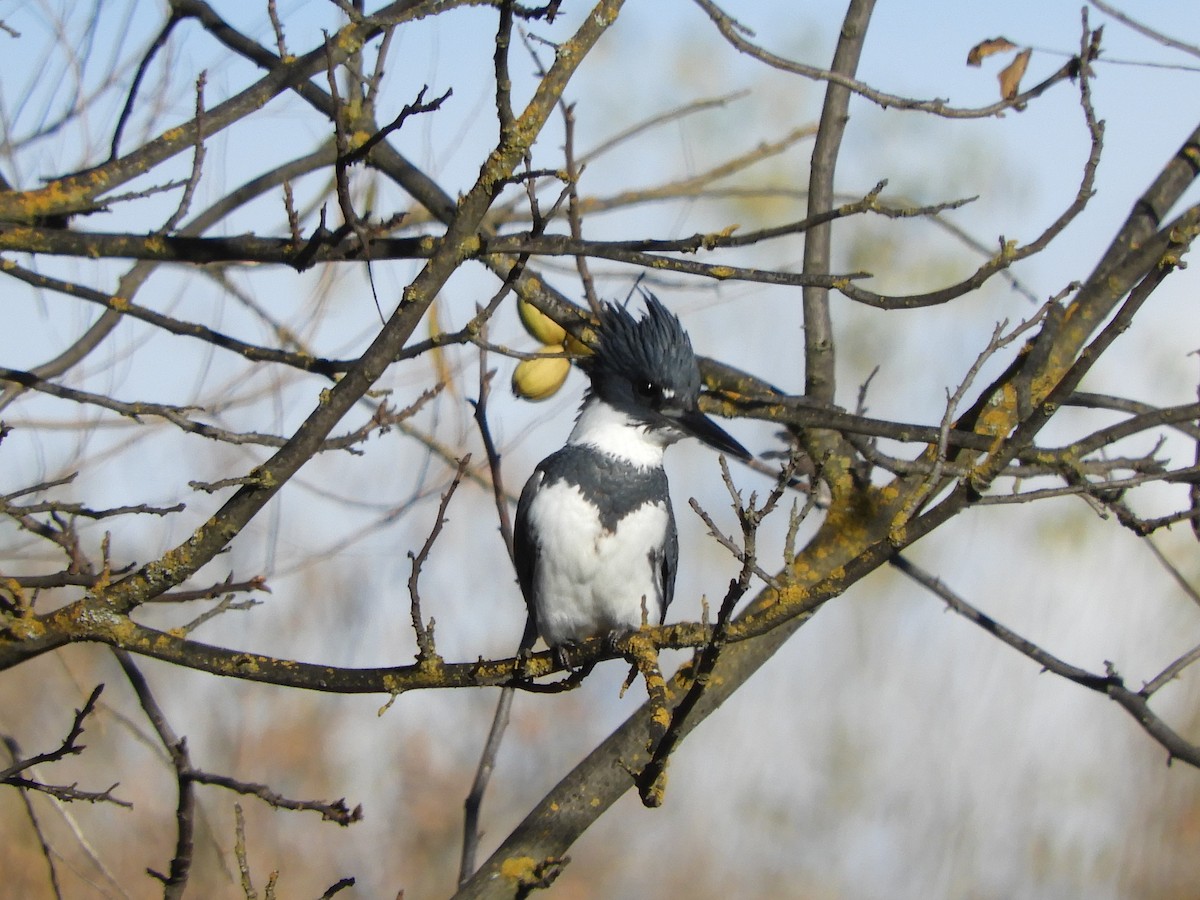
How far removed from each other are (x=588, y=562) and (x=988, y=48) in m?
1.22

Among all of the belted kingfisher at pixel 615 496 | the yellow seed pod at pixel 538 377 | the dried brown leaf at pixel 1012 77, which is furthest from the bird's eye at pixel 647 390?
the dried brown leaf at pixel 1012 77

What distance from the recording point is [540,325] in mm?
2615

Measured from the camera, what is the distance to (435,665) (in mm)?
1538

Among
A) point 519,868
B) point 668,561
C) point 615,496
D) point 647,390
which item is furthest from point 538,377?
point 519,868

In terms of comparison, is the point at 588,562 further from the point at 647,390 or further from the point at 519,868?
the point at 519,868

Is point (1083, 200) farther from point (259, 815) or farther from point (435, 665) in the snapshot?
point (259, 815)

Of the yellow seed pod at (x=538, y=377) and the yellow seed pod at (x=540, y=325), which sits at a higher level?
the yellow seed pod at (x=540, y=325)

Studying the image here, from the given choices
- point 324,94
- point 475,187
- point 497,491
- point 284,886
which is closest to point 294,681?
point 475,187

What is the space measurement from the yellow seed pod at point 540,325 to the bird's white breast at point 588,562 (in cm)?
41

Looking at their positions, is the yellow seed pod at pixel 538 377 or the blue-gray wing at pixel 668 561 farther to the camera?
the yellow seed pod at pixel 538 377

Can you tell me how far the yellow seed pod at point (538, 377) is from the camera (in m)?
2.57

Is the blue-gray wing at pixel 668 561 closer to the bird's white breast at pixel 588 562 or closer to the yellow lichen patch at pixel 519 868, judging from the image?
the bird's white breast at pixel 588 562

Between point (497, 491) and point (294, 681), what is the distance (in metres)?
0.87

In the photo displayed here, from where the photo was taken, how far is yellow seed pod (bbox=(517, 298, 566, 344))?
2580 mm
